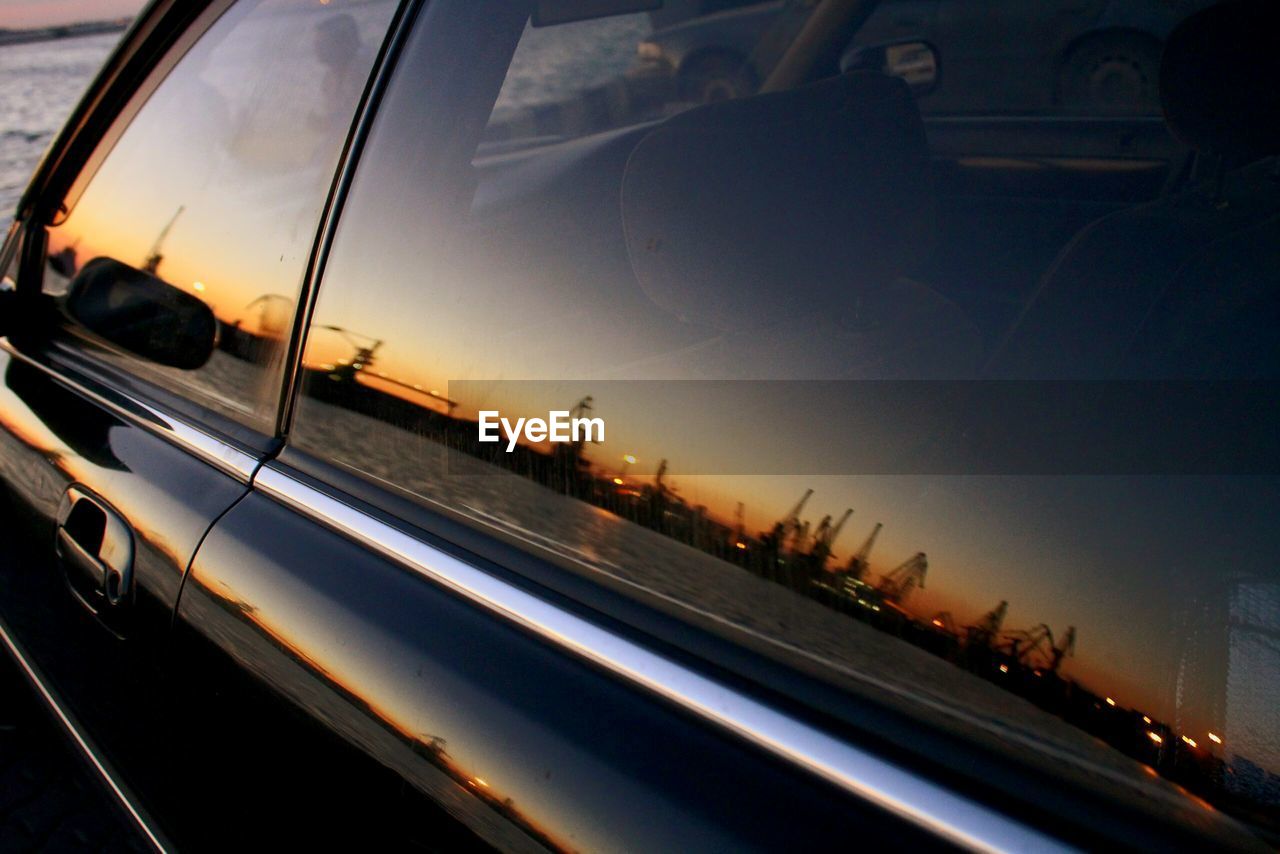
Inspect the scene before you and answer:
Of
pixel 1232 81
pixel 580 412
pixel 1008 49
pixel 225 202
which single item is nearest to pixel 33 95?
pixel 225 202

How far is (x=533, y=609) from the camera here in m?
1.11

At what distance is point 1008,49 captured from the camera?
2246mm

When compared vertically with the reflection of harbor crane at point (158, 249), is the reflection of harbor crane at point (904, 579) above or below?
below

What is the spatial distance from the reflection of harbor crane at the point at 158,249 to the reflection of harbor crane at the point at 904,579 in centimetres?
140

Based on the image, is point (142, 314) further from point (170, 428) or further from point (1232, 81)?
point (1232, 81)

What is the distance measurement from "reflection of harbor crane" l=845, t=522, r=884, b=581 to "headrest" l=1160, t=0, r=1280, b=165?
95 cm

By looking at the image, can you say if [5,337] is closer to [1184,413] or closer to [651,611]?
[651,611]

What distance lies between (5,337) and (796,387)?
6.06 ft

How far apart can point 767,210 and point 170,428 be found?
1.04 m

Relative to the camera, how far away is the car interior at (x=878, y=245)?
3.39 feet

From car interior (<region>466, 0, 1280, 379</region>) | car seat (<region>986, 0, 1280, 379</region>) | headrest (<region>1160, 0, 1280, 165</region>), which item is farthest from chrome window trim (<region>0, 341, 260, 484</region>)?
headrest (<region>1160, 0, 1280, 165</region>)

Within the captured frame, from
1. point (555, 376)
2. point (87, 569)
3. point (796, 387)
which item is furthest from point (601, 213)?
point (87, 569)

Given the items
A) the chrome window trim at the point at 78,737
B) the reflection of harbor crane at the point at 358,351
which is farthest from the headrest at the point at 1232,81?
the chrome window trim at the point at 78,737

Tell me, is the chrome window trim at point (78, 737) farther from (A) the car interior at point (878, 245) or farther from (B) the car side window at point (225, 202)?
(A) the car interior at point (878, 245)
